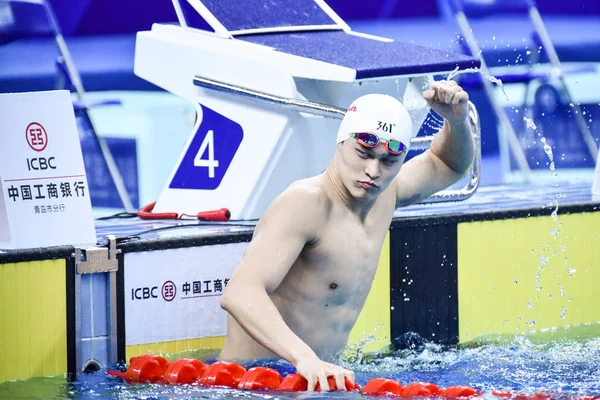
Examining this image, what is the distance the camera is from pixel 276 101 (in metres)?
4.87

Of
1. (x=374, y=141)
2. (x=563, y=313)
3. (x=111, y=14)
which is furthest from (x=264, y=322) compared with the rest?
(x=111, y=14)

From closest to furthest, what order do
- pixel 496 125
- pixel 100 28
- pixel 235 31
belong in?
1. pixel 235 31
2. pixel 100 28
3. pixel 496 125

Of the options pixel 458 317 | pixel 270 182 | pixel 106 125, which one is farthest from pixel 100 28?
pixel 458 317

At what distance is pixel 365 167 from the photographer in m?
3.69

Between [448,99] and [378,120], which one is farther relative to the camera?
[448,99]

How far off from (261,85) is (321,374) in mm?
1981

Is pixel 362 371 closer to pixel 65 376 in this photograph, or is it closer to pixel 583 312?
pixel 65 376

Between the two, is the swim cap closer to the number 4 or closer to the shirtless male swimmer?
the shirtless male swimmer

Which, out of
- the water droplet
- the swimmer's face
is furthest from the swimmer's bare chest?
the water droplet

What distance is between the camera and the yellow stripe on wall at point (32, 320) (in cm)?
412

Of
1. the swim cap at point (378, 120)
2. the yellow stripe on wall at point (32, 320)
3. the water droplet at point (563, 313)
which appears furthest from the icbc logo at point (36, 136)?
the water droplet at point (563, 313)

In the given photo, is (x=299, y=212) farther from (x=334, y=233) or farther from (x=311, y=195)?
(x=334, y=233)

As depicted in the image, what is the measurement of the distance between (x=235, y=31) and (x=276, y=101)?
1.66 ft

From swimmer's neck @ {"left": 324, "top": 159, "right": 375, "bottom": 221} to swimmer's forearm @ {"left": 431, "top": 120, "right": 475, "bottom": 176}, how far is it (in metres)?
0.41
